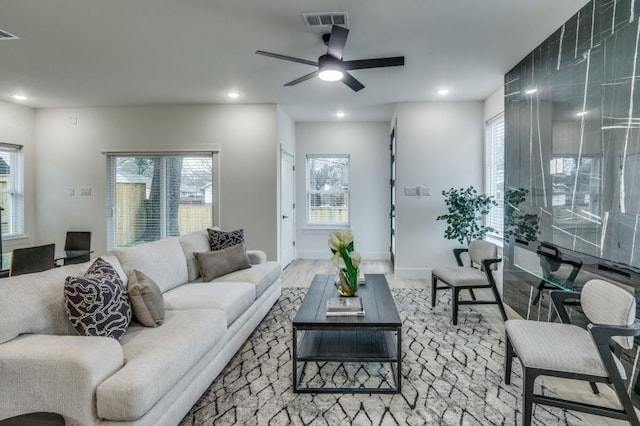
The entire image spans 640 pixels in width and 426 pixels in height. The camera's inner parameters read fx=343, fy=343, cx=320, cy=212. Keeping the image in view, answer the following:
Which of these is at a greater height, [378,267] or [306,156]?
[306,156]

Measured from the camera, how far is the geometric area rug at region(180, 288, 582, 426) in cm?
200

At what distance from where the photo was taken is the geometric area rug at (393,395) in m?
2.00

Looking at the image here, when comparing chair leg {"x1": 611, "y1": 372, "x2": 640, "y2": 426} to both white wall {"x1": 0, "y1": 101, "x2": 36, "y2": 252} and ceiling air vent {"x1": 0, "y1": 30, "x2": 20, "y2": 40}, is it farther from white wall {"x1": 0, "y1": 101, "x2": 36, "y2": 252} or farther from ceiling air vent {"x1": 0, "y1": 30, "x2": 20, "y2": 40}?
white wall {"x1": 0, "y1": 101, "x2": 36, "y2": 252}

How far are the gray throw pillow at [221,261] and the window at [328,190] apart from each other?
11.1ft

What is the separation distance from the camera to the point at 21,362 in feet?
4.91

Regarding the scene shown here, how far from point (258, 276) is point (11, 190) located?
488 centimetres

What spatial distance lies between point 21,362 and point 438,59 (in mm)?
4080

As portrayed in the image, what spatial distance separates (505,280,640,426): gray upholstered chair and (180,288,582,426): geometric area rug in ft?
1.14

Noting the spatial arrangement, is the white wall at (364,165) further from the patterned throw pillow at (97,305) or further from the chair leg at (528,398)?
the patterned throw pillow at (97,305)

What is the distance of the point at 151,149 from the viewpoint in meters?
5.49

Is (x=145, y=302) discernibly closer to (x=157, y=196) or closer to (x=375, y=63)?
(x=375, y=63)

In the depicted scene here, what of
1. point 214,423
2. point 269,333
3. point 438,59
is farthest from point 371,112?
point 214,423

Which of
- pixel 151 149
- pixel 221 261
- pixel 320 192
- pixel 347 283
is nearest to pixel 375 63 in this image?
pixel 347 283

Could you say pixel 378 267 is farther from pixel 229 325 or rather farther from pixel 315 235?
pixel 229 325
